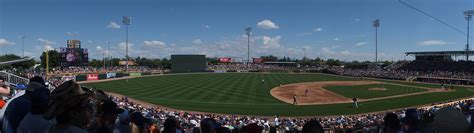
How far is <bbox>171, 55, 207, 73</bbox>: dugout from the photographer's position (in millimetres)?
89312

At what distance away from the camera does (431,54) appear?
7844cm

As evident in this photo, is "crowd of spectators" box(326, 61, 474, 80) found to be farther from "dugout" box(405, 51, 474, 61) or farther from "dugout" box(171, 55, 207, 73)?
"dugout" box(171, 55, 207, 73)

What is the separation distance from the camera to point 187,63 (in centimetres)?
9031

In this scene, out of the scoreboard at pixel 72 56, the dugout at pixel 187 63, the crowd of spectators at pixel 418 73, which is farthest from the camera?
the dugout at pixel 187 63

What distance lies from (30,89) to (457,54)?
8344cm

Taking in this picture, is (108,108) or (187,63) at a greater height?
(187,63)

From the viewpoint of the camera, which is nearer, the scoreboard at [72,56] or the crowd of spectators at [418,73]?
the crowd of spectators at [418,73]

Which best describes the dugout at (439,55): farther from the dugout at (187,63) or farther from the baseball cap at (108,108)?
the baseball cap at (108,108)

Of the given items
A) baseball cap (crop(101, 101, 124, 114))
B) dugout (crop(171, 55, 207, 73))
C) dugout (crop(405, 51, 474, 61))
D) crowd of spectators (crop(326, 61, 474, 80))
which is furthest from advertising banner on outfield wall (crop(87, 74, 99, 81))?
dugout (crop(405, 51, 474, 61))

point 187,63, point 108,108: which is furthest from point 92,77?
point 108,108

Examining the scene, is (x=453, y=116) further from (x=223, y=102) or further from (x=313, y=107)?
(x=223, y=102)

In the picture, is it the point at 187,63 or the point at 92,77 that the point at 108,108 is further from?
the point at 187,63

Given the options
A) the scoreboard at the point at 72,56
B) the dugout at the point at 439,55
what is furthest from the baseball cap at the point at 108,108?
the dugout at the point at 439,55

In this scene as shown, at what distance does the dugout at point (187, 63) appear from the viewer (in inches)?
3516
